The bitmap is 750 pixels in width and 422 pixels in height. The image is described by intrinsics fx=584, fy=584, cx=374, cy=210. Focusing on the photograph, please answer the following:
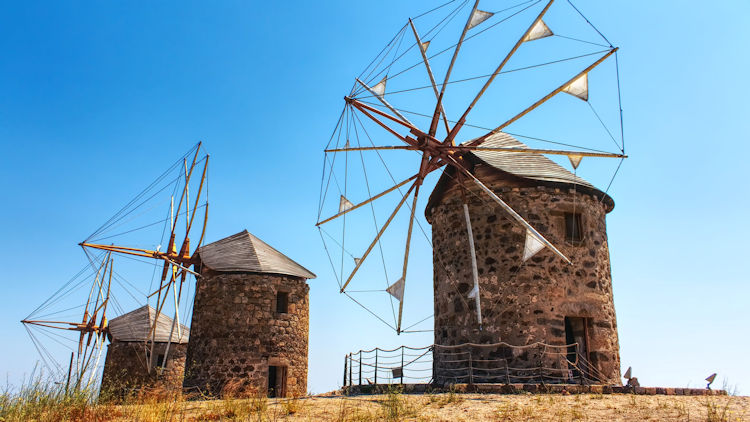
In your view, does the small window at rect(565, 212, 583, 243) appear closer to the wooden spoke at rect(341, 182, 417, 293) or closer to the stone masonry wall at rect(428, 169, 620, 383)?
the stone masonry wall at rect(428, 169, 620, 383)

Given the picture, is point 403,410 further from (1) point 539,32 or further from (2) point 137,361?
(2) point 137,361

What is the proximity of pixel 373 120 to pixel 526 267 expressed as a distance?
4639 millimetres

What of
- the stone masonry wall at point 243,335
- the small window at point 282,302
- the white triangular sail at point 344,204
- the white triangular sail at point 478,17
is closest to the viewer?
the white triangular sail at point 478,17

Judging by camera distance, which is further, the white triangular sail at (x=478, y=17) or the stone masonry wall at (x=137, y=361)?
the stone masonry wall at (x=137, y=361)

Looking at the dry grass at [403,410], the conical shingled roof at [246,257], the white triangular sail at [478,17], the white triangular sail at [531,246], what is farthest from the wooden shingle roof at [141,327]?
the white triangular sail at [478,17]

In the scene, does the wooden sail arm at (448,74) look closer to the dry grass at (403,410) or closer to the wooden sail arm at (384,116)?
the wooden sail arm at (384,116)

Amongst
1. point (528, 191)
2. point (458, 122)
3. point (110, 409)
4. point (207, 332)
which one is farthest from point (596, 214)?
point (207, 332)

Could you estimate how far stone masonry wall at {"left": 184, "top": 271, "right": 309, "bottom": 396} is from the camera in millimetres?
18562

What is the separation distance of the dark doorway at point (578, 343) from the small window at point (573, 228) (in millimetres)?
1828

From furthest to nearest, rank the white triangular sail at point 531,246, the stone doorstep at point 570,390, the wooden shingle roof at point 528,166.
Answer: the wooden shingle roof at point 528,166 < the white triangular sail at point 531,246 < the stone doorstep at point 570,390

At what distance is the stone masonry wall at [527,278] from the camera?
12.6 m

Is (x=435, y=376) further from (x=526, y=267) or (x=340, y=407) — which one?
(x=340, y=407)

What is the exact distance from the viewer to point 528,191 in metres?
13.5

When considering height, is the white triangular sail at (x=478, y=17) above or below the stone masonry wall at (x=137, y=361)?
above
